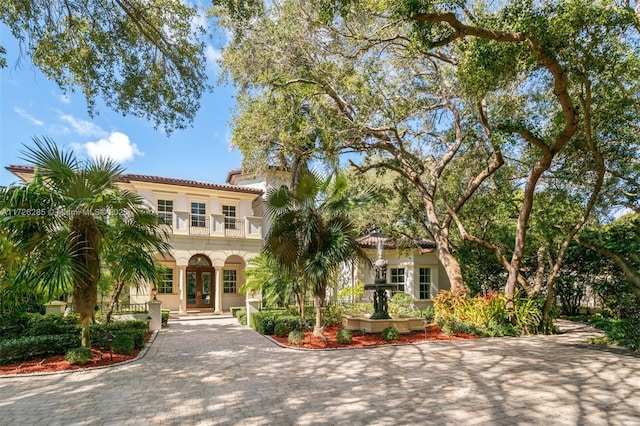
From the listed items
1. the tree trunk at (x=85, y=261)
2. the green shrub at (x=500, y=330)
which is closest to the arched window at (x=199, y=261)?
the tree trunk at (x=85, y=261)

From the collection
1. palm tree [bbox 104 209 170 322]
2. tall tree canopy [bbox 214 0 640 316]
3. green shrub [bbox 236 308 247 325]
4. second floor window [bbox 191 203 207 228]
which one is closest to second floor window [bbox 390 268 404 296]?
tall tree canopy [bbox 214 0 640 316]

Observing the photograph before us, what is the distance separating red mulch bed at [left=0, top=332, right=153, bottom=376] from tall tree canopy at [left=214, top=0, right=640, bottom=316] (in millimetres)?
7603

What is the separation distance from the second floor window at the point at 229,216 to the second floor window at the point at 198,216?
3.96 ft

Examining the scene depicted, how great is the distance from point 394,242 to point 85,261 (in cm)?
1364

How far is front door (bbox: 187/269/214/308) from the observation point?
2217cm

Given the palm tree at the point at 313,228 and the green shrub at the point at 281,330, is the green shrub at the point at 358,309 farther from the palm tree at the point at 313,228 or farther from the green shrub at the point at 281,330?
the palm tree at the point at 313,228

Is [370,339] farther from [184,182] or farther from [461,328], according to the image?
[184,182]

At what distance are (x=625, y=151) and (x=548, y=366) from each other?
26.4 ft

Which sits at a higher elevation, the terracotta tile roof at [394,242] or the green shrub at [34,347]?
the terracotta tile roof at [394,242]

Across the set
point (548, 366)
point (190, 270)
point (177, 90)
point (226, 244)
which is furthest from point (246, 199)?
point (548, 366)

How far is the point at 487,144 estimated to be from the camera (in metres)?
13.5

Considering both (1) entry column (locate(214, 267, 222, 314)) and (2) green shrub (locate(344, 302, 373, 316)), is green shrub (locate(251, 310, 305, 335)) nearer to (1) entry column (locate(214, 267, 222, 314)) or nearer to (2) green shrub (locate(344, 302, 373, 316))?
(2) green shrub (locate(344, 302, 373, 316))

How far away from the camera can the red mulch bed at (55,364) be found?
778 cm

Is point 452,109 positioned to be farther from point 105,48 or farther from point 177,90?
point 105,48
